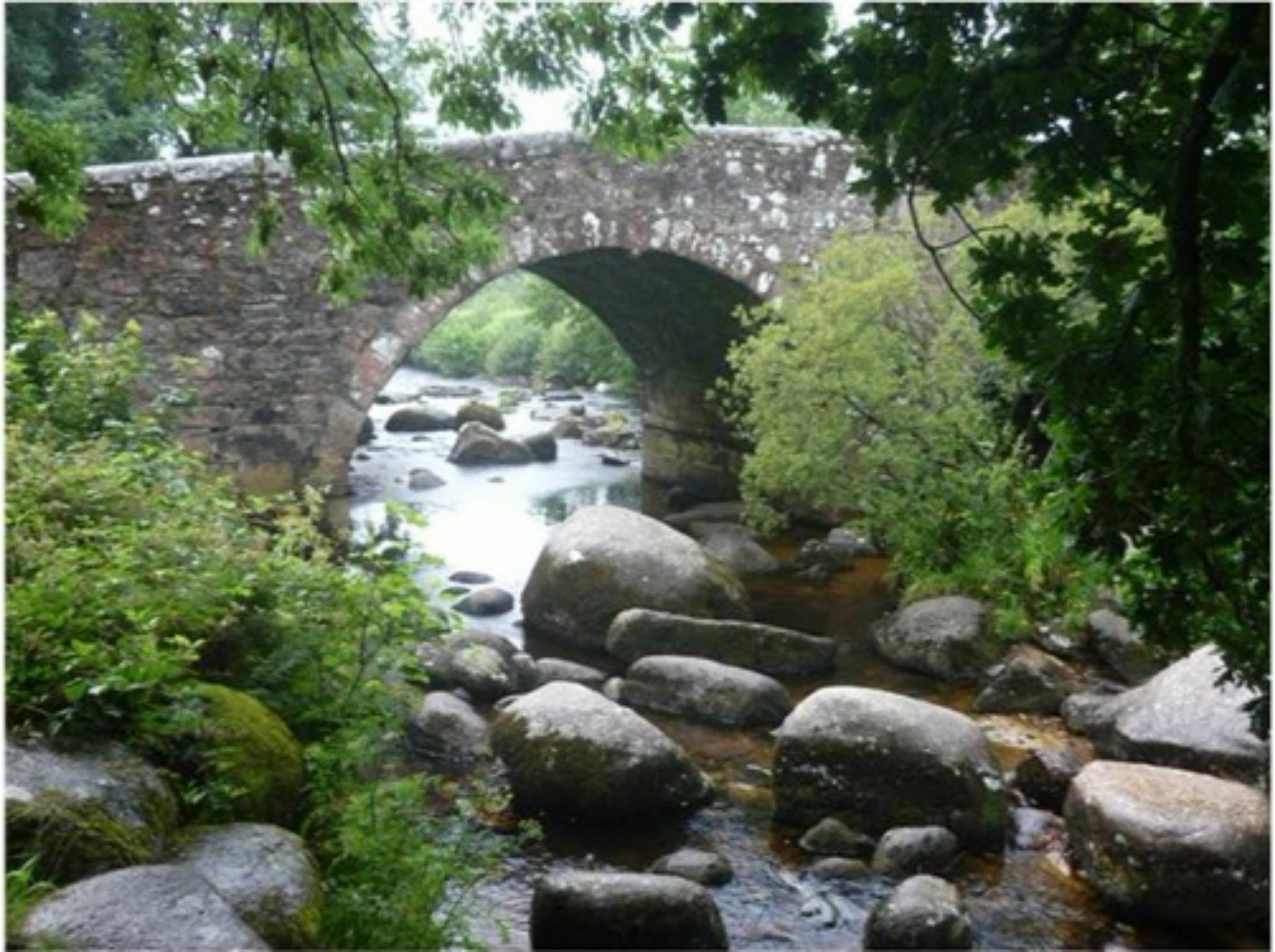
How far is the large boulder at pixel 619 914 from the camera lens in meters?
4.64

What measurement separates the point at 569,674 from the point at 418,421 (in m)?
14.7

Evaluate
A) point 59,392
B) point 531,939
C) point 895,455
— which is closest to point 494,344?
point 895,455

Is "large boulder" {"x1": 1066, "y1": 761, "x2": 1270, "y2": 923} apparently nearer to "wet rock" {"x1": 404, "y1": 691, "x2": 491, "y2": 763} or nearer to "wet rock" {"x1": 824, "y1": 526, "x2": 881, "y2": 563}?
"wet rock" {"x1": 404, "y1": 691, "x2": 491, "y2": 763}

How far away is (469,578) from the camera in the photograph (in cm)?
1135

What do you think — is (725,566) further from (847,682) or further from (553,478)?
(553,478)

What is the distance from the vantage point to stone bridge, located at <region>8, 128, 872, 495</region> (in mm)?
10211

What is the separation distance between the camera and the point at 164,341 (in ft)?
35.0

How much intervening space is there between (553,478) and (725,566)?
7.58 metres

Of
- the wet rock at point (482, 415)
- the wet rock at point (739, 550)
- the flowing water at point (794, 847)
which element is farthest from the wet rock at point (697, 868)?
the wet rock at point (482, 415)

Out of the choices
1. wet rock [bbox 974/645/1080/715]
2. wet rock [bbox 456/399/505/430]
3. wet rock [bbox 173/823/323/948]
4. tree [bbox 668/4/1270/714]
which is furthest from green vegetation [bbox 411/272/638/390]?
tree [bbox 668/4/1270/714]

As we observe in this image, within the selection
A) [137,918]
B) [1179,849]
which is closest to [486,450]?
[1179,849]

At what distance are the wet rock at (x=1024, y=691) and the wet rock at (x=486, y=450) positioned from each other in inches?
458

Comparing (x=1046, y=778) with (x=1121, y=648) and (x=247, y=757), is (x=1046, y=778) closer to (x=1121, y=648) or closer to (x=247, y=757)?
(x=1121, y=648)

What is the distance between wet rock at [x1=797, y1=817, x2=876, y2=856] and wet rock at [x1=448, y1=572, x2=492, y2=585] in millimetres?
5928
